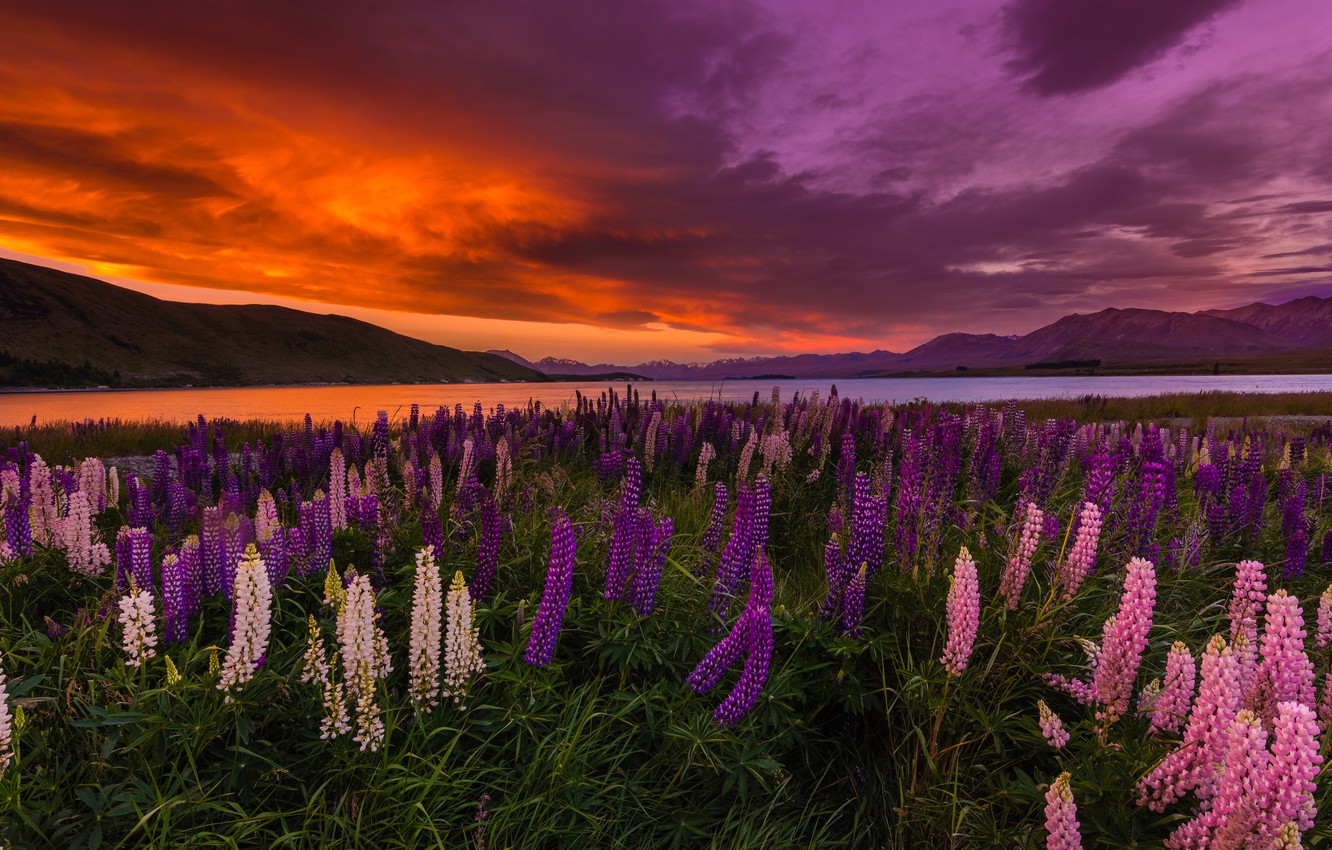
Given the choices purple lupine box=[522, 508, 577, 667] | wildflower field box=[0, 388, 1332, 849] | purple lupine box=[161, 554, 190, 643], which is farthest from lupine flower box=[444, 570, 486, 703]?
purple lupine box=[161, 554, 190, 643]

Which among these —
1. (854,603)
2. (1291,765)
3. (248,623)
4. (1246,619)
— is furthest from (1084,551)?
(248,623)

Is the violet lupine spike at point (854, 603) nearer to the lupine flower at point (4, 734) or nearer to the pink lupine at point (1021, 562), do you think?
the pink lupine at point (1021, 562)

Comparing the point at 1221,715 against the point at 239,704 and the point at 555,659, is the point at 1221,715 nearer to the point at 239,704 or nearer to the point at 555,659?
the point at 555,659

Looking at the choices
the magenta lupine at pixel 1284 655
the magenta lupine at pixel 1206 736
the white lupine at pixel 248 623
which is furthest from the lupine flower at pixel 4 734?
the magenta lupine at pixel 1284 655

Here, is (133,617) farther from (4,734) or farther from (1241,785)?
(1241,785)

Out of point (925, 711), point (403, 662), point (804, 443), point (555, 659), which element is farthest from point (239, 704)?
point (804, 443)

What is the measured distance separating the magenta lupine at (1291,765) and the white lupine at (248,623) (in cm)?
362

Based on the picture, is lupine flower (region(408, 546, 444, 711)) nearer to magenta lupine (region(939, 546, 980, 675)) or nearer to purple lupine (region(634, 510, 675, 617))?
purple lupine (region(634, 510, 675, 617))

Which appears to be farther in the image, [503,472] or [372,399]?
[372,399]

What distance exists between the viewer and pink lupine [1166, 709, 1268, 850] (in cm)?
188

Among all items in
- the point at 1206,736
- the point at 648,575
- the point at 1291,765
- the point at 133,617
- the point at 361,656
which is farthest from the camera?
the point at 648,575

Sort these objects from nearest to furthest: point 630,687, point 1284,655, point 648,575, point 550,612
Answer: point 1284,655
point 550,612
point 630,687
point 648,575

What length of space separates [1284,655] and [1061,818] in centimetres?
112

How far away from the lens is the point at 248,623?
8.73 feet
